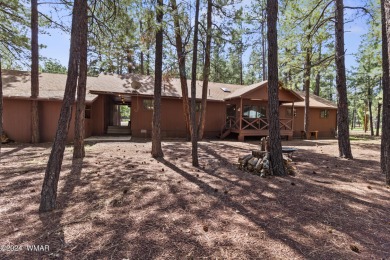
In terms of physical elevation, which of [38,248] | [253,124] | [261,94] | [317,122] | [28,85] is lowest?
[38,248]

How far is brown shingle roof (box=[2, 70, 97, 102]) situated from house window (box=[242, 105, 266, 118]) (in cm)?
1014

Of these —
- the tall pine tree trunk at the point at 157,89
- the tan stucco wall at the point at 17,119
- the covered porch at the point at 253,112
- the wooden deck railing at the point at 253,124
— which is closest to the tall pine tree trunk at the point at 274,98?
the tall pine tree trunk at the point at 157,89

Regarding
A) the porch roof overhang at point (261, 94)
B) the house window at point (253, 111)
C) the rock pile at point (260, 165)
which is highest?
the porch roof overhang at point (261, 94)

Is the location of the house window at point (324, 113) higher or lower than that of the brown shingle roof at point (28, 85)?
lower

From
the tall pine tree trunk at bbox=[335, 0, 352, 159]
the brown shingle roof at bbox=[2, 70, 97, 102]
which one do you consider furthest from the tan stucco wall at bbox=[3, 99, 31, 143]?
the tall pine tree trunk at bbox=[335, 0, 352, 159]

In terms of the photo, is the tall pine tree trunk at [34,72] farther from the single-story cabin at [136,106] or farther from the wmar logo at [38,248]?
the wmar logo at [38,248]

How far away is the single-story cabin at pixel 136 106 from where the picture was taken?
11.6 metres

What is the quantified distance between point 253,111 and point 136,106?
847cm

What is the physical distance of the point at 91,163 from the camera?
6.64 metres

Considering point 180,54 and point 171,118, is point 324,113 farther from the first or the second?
point 180,54

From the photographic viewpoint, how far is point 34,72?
11.0 metres

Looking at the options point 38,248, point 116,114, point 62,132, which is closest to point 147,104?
point 116,114

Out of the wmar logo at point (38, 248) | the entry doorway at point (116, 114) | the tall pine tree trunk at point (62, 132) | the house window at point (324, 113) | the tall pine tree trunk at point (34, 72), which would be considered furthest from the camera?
the house window at point (324, 113)

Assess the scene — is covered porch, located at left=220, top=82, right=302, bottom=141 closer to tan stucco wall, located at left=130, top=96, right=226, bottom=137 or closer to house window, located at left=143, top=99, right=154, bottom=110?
tan stucco wall, located at left=130, top=96, right=226, bottom=137
